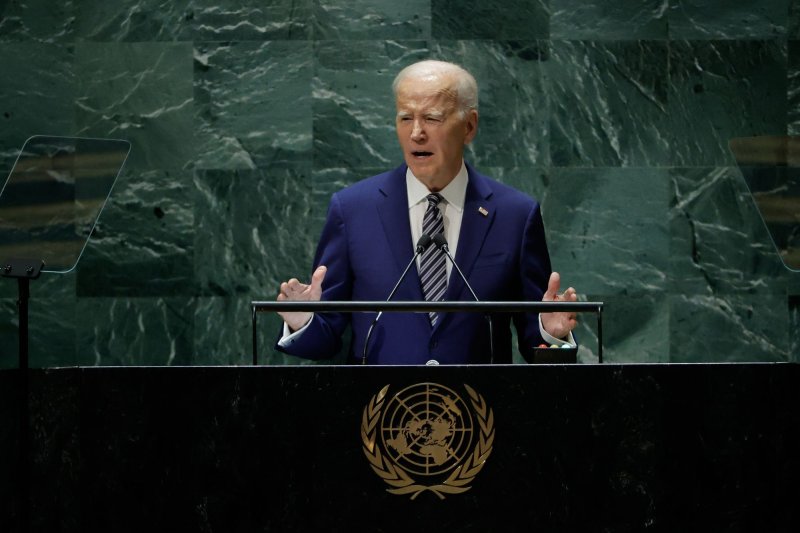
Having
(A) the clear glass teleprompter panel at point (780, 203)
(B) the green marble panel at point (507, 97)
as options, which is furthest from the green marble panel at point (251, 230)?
(A) the clear glass teleprompter panel at point (780, 203)

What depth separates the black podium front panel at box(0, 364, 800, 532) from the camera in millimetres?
2451

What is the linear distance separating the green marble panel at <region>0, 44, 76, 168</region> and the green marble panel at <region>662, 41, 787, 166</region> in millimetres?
2845

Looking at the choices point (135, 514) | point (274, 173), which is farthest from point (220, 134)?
point (135, 514)

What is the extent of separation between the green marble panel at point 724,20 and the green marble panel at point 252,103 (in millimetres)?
1771

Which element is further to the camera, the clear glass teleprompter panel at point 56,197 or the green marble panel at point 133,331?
the green marble panel at point 133,331

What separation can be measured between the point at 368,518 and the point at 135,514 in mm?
520

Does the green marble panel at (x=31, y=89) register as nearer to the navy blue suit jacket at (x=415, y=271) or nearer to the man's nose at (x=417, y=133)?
the navy blue suit jacket at (x=415, y=271)

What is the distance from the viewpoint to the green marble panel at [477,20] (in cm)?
519

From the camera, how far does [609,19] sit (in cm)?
522

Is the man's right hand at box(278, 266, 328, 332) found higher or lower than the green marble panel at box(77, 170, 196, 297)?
lower

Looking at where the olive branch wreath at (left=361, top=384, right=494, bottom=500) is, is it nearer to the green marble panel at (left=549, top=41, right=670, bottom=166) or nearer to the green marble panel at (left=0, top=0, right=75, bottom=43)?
the green marble panel at (left=549, top=41, right=670, bottom=166)

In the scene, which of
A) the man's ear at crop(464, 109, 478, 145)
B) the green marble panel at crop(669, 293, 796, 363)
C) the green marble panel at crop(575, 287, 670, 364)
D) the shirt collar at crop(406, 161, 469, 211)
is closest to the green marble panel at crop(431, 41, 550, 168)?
the green marble panel at crop(575, 287, 670, 364)

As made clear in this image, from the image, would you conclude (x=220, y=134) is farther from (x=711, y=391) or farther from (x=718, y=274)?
(x=711, y=391)

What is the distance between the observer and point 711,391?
2.50 meters
